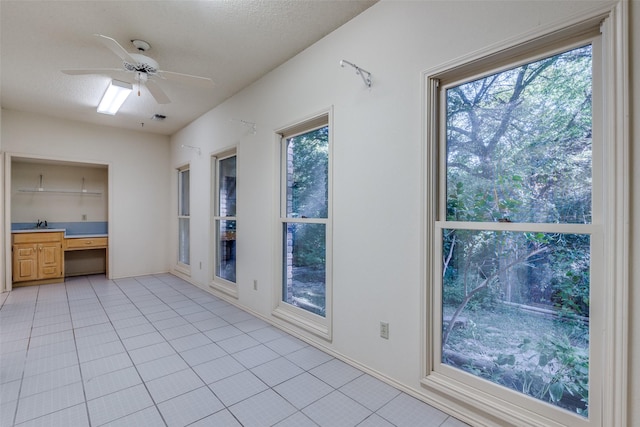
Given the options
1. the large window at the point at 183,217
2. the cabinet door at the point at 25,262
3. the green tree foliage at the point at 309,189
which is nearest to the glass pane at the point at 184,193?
the large window at the point at 183,217

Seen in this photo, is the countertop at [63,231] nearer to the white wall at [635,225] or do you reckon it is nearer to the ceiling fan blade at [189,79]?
the ceiling fan blade at [189,79]

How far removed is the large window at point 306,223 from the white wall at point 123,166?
12.9ft

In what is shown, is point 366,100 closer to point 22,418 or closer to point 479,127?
point 479,127

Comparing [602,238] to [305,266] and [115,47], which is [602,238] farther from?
[115,47]

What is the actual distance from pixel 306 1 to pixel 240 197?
2291mm

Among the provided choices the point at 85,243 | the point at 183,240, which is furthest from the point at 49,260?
the point at 183,240

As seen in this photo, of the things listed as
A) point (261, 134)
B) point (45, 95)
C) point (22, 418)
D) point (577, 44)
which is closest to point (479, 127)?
point (577, 44)

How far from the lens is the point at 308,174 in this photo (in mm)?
3016

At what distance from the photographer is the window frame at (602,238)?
1.26 meters

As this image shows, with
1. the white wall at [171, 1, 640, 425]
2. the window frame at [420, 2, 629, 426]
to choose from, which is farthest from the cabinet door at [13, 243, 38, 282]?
the window frame at [420, 2, 629, 426]

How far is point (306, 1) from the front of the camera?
225 cm

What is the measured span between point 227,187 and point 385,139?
2.96 meters

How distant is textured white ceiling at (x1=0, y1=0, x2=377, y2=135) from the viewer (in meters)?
2.29

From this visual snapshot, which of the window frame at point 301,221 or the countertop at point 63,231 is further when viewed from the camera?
the countertop at point 63,231
